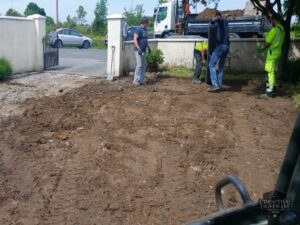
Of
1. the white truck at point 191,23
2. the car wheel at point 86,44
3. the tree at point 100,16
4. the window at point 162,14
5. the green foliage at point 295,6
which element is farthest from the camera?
the tree at point 100,16

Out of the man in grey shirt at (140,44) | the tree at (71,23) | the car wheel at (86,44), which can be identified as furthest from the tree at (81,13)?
the man in grey shirt at (140,44)

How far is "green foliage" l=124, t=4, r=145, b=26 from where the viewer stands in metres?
33.5

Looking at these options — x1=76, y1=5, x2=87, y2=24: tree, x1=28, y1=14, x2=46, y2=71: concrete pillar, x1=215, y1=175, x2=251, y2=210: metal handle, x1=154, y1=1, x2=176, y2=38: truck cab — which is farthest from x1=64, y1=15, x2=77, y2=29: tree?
x1=215, y1=175, x2=251, y2=210: metal handle

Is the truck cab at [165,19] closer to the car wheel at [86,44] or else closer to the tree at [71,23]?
the car wheel at [86,44]

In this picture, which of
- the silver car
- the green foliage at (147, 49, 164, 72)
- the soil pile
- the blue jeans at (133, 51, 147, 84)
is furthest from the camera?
the silver car

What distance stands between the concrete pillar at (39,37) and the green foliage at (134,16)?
76.9ft

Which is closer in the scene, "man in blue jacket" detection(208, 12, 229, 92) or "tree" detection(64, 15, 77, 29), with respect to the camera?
"man in blue jacket" detection(208, 12, 229, 92)

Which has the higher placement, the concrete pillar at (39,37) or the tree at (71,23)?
the tree at (71,23)

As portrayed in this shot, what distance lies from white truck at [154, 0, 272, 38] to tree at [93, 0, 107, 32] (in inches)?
596

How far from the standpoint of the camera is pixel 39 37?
1066 cm

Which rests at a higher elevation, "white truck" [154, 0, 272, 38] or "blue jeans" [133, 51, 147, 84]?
"white truck" [154, 0, 272, 38]

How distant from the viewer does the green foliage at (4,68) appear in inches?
361

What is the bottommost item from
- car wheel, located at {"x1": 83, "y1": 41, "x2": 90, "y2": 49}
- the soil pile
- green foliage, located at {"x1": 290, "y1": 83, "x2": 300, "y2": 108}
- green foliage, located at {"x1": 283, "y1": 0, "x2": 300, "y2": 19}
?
green foliage, located at {"x1": 290, "y1": 83, "x2": 300, "y2": 108}

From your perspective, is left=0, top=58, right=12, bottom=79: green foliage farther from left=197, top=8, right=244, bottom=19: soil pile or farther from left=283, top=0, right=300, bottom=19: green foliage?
left=197, top=8, right=244, bottom=19: soil pile
